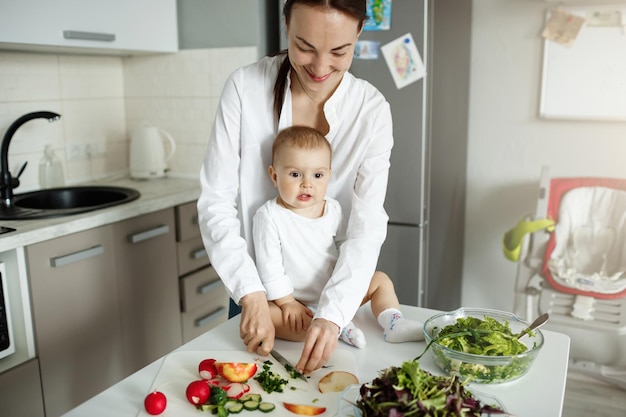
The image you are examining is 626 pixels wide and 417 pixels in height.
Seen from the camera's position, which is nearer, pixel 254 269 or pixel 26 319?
pixel 254 269

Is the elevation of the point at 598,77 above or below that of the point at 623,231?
above

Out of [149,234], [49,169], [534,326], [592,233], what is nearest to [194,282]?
[149,234]

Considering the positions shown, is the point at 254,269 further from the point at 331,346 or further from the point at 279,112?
the point at 279,112

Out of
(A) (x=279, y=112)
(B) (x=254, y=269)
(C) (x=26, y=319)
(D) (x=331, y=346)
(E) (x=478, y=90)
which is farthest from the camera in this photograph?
(E) (x=478, y=90)

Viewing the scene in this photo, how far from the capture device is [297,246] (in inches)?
53.9

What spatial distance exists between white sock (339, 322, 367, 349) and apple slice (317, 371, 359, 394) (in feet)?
0.38

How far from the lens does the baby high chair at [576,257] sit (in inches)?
Answer: 98.7

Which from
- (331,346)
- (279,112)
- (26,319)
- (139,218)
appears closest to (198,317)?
(139,218)

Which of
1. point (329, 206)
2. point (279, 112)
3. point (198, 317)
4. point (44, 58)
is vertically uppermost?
point (44, 58)

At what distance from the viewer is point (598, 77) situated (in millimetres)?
2635

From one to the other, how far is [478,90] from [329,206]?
5.80 ft

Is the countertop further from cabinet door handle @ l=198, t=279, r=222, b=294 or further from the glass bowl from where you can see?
the glass bowl

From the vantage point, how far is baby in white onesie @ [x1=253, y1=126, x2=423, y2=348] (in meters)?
1.32

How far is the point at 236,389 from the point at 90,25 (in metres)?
1.77
